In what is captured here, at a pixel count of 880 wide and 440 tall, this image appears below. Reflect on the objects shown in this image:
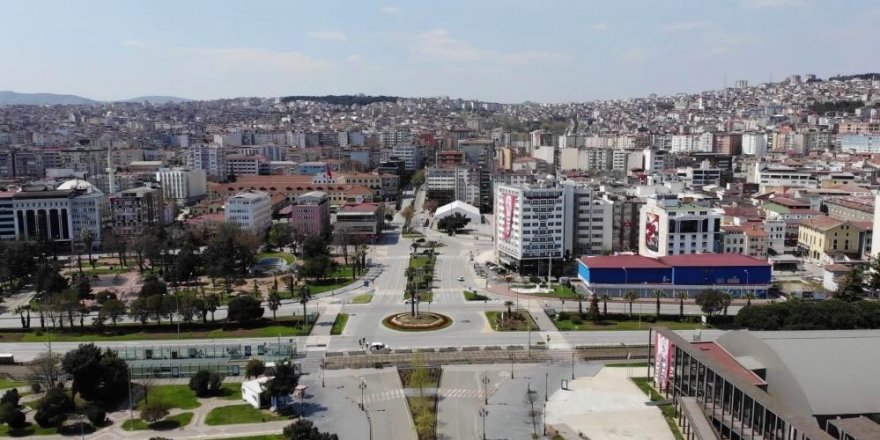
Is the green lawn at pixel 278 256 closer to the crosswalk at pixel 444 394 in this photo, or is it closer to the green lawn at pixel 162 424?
the crosswalk at pixel 444 394

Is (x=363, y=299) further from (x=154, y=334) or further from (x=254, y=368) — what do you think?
(x=254, y=368)

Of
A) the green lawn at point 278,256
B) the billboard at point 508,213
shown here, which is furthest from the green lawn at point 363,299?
the billboard at point 508,213

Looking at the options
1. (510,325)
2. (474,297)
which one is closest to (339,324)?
(510,325)

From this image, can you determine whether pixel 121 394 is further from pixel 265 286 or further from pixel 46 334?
pixel 265 286

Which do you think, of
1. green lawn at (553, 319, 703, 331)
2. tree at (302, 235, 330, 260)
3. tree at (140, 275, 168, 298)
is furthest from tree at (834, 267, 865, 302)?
tree at (140, 275, 168, 298)

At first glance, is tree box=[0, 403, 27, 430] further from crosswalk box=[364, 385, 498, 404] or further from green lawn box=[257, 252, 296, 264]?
green lawn box=[257, 252, 296, 264]

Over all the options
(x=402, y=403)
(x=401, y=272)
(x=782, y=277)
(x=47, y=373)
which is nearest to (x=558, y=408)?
(x=402, y=403)
